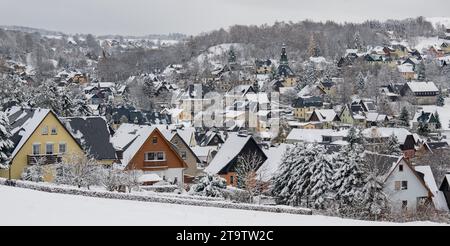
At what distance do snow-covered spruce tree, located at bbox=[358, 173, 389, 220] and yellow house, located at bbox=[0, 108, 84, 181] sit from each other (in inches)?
536

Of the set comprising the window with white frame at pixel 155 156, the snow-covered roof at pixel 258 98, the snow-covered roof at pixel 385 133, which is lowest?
the window with white frame at pixel 155 156

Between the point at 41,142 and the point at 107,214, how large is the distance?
694 inches

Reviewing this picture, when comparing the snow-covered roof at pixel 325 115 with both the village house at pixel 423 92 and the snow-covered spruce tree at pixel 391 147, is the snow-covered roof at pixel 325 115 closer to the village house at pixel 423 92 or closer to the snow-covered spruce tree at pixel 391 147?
the village house at pixel 423 92

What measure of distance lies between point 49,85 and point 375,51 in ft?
354

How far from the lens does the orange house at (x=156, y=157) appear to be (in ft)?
105

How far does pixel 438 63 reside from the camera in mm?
136375

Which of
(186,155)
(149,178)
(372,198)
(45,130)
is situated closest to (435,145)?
(186,155)

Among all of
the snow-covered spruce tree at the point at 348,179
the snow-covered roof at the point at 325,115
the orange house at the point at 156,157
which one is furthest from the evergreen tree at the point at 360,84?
the snow-covered spruce tree at the point at 348,179

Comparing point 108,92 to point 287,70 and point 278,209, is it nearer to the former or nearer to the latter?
point 287,70

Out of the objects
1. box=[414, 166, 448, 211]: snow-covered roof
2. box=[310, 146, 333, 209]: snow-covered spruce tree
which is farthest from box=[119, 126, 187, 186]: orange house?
box=[414, 166, 448, 211]: snow-covered roof

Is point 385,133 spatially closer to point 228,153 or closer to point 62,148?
point 228,153

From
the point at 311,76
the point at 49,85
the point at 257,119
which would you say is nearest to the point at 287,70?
the point at 311,76

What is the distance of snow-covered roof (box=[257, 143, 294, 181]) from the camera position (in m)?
33.2

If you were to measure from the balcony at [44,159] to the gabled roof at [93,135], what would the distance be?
5.34 feet
